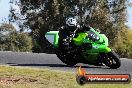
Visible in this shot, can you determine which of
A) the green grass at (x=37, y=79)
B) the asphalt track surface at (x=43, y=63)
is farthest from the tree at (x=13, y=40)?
the green grass at (x=37, y=79)

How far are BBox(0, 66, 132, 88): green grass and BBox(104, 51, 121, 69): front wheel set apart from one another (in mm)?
498

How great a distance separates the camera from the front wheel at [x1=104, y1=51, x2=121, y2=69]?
33.9 feet

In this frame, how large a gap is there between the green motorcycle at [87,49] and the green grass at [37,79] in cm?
56

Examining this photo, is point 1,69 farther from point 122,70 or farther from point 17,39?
point 17,39

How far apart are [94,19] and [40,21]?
5.06m

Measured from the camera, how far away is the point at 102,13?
135 ft

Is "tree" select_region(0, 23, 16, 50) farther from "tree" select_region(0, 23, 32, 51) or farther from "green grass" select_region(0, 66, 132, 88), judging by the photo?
"green grass" select_region(0, 66, 132, 88)

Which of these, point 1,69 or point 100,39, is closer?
point 100,39

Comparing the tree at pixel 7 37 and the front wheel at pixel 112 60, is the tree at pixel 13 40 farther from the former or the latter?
the front wheel at pixel 112 60

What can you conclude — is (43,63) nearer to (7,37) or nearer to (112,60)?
(112,60)

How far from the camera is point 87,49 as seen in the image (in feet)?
32.8

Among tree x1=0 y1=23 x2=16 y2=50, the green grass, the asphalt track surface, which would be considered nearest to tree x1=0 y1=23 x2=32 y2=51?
tree x1=0 y1=23 x2=16 y2=50

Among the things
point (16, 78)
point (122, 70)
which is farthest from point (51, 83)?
point (122, 70)

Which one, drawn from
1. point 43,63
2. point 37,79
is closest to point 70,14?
point 43,63
